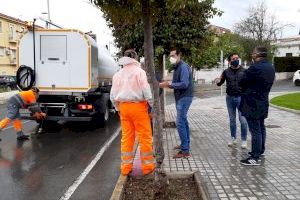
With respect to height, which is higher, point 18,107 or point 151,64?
point 151,64

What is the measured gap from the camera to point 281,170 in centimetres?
642

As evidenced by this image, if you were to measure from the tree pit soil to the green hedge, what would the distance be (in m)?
48.3

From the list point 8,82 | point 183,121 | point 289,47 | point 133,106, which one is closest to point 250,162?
point 183,121

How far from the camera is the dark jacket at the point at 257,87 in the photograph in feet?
21.6

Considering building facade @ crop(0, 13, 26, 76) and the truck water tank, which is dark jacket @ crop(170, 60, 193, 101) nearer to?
the truck water tank

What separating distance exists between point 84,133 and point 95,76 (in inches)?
73.3

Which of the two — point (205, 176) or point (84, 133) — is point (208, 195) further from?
point (84, 133)

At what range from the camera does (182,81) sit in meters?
7.25

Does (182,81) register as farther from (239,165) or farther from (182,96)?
(239,165)

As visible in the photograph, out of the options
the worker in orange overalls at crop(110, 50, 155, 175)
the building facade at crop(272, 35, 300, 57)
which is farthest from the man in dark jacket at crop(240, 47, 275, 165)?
the building facade at crop(272, 35, 300, 57)

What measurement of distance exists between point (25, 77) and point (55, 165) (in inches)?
181

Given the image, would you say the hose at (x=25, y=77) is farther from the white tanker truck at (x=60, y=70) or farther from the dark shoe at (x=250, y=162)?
the dark shoe at (x=250, y=162)

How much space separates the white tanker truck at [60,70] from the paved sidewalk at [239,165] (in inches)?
109

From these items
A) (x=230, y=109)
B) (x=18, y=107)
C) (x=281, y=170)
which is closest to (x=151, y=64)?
(x=281, y=170)
